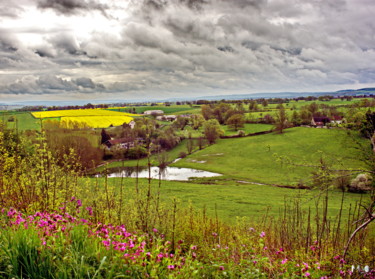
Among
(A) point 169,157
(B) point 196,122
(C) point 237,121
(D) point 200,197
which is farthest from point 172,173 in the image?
(B) point 196,122

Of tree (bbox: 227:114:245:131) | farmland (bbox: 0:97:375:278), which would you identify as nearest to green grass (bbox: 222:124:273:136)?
farmland (bbox: 0:97:375:278)

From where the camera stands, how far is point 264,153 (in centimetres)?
6372

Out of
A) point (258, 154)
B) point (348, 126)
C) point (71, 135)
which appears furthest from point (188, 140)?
point (348, 126)

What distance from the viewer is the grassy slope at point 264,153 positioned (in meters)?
50.8

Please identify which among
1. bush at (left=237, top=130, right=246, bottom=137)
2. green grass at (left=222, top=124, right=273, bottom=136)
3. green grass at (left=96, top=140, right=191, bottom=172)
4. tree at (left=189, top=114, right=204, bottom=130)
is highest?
tree at (left=189, top=114, right=204, bottom=130)

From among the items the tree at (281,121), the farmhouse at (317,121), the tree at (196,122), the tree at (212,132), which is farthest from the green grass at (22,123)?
the farmhouse at (317,121)

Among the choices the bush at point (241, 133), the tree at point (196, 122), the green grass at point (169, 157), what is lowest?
the green grass at point (169, 157)

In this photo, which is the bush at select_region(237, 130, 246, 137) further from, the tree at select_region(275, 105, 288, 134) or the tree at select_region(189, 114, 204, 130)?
the tree at select_region(189, 114, 204, 130)

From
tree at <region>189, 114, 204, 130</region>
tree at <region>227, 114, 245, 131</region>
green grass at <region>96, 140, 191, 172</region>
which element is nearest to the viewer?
green grass at <region>96, 140, 191, 172</region>

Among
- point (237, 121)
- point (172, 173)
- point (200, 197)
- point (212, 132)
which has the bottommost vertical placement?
point (172, 173)

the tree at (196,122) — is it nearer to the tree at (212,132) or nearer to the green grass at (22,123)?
the tree at (212,132)

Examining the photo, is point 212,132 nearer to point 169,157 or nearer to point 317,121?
point 169,157

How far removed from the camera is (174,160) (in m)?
68.8

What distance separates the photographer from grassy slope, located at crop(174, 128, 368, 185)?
167 feet
